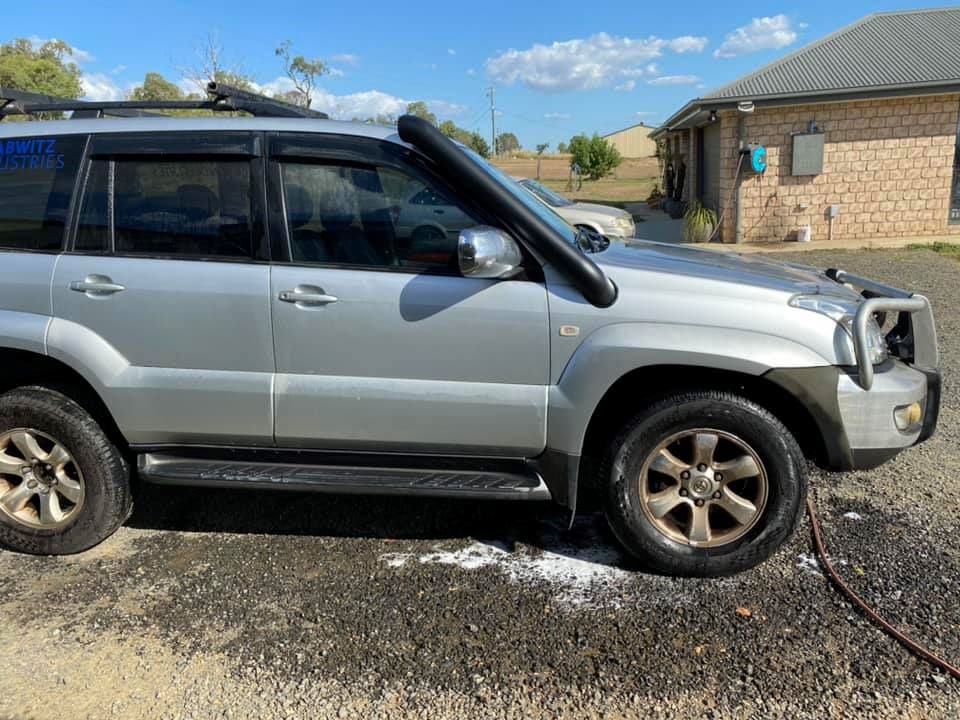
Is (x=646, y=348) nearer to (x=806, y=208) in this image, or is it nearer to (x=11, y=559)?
(x=11, y=559)

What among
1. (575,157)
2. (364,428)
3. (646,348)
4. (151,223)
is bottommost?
(364,428)

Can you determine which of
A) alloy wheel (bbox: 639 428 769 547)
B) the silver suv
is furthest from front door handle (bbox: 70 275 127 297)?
alloy wheel (bbox: 639 428 769 547)

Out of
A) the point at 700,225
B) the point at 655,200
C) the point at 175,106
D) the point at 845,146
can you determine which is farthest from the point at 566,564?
the point at 655,200

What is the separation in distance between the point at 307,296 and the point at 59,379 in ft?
4.54

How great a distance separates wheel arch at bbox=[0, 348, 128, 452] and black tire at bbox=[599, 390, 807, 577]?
2322 mm

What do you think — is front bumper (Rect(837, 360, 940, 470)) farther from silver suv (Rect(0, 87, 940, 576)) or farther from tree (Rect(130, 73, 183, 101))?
tree (Rect(130, 73, 183, 101))

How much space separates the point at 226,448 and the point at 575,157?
160 ft

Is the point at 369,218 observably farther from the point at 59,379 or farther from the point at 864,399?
the point at 864,399

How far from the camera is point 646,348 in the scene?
Answer: 3027 mm

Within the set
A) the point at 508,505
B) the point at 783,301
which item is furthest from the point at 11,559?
the point at 783,301

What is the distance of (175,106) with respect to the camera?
382 cm

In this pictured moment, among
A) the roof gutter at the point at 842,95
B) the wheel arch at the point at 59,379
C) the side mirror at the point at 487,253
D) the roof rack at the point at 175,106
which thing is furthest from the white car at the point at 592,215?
the wheel arch at the point at 59,379

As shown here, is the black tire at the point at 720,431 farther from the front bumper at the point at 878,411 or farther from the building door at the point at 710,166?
the building door at the point at 710,166

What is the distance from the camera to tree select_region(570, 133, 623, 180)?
47.6 m
